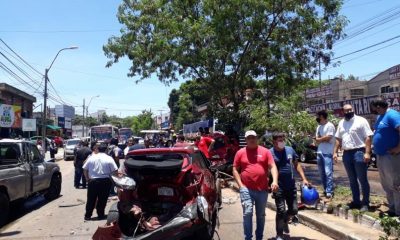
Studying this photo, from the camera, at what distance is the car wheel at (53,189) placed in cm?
1375

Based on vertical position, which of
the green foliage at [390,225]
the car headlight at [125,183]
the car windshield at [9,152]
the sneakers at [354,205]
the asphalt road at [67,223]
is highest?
the car windshield at [9,152]

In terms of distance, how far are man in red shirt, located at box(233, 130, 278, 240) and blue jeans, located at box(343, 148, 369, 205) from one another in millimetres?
2426

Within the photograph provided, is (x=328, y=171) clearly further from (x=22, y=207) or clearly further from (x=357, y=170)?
(x=22, y=207)

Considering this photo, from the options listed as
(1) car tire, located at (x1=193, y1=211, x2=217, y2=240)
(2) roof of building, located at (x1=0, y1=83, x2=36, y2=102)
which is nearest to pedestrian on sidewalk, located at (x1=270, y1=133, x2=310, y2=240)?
(1) car tire, located at (x1=193, y1=211, x2=217, y2=240)

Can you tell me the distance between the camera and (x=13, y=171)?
10.7 metres

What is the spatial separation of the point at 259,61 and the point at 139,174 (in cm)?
1298

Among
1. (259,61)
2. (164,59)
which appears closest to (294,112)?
(259,61)

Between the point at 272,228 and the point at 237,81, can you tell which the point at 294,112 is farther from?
the point at 272,228

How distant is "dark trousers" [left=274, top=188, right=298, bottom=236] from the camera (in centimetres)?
709

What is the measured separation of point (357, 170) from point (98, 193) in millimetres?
Result: 5299

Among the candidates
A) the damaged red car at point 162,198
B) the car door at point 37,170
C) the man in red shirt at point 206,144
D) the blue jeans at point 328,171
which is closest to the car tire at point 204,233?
the damaged red car at point 162,198

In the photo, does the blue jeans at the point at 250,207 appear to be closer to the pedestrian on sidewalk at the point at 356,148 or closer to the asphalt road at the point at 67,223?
the asphalt road at the point at 67,223

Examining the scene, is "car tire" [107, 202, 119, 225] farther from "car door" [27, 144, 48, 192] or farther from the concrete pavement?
"car door" [27, 144, 48, 192]

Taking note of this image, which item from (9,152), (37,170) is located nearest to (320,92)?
(37,170)
